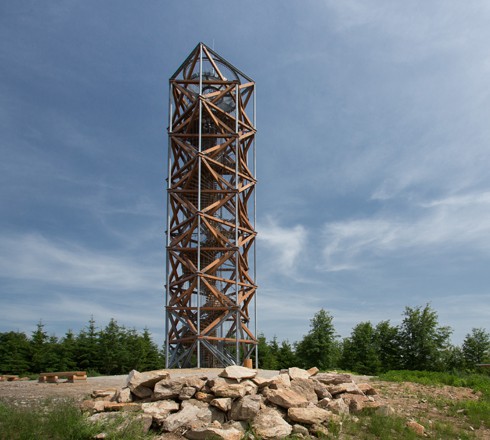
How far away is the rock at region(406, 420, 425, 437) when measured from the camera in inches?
366

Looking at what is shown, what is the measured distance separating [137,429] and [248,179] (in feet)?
65.4

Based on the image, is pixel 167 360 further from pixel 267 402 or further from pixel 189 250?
pixel 267 402

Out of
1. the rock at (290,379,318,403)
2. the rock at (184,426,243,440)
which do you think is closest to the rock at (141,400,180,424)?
the rock at (184,426,243,440)

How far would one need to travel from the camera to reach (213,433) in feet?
27.7

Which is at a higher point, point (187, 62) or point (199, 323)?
point (187, 62)

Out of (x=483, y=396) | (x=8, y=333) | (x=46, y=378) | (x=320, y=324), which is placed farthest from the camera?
(x=8, y=333)

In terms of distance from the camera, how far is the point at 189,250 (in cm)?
2514

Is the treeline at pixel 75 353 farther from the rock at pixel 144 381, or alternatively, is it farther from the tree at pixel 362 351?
the rock at pixel 144 381

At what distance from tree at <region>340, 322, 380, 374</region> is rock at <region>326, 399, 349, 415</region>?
2143cm

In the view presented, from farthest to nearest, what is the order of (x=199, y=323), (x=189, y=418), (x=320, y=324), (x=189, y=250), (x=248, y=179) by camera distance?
1. (x=320, y=324)
2. (x=248, y=179)
3. (x=189, y=250)
4. (x=199, y=323)
5. (x=189, y=418)

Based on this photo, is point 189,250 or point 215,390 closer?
point 215,390

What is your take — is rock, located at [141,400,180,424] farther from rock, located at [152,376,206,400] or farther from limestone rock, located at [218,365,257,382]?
limestone rock, located at [218,365,257,382]

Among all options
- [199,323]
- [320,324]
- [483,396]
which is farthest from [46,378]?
[320,324]

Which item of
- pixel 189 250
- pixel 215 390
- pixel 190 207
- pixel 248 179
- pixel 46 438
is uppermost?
pixel 248 179
